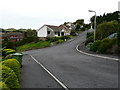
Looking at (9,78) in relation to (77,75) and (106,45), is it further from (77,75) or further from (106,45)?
(106,45)

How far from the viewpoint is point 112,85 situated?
824cm

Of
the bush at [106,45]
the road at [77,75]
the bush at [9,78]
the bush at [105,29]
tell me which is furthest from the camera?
the bush at [105,29]

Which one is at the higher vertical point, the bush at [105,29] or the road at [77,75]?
the bush at [105,29]

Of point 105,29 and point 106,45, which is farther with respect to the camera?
point 105,29

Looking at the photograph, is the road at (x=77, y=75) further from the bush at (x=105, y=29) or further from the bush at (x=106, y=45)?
the bush at (x=105, y=29)

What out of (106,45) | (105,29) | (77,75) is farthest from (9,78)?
(105,29)

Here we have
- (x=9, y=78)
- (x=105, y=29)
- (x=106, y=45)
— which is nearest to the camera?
(x=9, y=78)

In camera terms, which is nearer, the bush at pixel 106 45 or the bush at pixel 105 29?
the bush at pixel 106 45

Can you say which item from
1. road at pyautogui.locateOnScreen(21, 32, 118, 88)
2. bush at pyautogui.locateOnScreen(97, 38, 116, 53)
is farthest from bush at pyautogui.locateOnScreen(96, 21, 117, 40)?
road at pyautogui.locateOnScreen(21, 32, 118, 88)

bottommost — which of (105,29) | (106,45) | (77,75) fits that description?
(77,75)

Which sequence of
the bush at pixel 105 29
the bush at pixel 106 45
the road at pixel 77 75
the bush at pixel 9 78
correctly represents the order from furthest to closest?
the bush at pixel 105 29 < the bush at pixel 106 45 < the road at pixel 77 75 < the bush at pixel 9 78

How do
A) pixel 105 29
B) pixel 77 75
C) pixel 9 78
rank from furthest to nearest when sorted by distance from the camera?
pixel 105 29
pixel 77 75
pixel 9 78

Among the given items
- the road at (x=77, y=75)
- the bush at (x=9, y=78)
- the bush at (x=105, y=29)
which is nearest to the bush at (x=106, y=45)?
the road at (x=77, y=75)

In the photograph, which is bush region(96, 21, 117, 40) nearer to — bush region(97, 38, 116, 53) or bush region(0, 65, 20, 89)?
bush region(97, 38, 116, 53)
